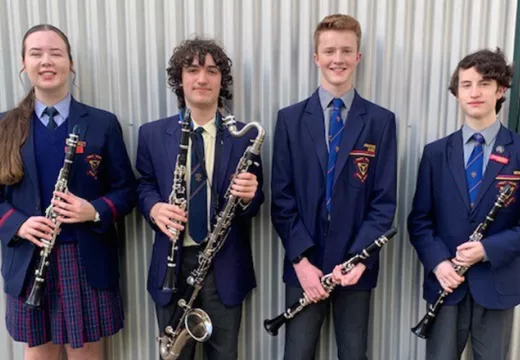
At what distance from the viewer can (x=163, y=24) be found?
102 inches

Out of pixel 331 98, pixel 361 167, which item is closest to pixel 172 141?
pixel 331 98

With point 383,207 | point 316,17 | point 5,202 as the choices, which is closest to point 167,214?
point 5,202

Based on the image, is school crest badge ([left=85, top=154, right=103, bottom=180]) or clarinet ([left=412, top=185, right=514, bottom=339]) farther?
school crest badge ([left=85, top=154, right=103, bottom=180])

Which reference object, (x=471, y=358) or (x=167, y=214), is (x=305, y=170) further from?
(x=471, y=358)

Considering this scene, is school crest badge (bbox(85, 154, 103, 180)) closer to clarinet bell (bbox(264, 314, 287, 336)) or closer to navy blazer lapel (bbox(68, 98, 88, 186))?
navy blazer lapel (bbox(68, 98, 88, 186))

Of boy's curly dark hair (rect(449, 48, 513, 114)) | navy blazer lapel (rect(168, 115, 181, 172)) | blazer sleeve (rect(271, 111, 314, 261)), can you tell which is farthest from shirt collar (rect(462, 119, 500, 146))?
navy blazer lapel (rect(168, 115, 181, 172))

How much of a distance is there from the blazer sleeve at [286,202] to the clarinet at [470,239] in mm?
630

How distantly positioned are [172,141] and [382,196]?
1.00 metres

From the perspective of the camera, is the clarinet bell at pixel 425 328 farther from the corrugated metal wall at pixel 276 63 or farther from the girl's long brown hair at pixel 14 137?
the girl's long brown hair at pixel 14 137

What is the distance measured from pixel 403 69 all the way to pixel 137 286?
1.88m

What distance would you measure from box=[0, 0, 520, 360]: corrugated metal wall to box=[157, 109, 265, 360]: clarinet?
49 cm

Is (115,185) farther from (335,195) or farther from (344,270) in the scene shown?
(344,270)

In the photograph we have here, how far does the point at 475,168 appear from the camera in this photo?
217 centimetres

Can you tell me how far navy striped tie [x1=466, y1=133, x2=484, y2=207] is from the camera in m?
2.15
